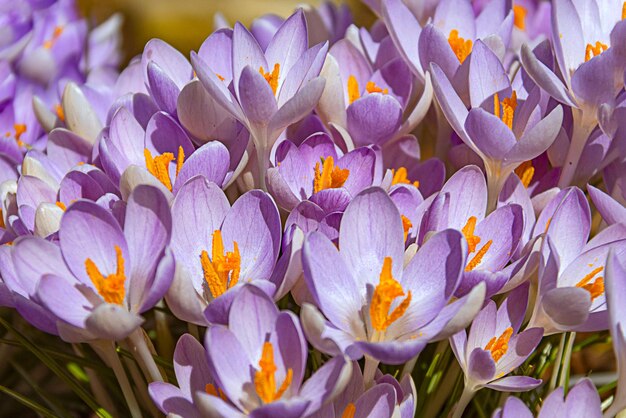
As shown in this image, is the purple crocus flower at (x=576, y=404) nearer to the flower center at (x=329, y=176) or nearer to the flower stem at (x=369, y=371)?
the flower stem at (x=369, y=371)

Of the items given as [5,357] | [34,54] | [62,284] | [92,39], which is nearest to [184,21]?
[92,39]

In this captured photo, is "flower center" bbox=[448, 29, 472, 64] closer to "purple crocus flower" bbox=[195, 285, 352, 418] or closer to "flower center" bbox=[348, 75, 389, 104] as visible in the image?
"flower center" bbox=[348, 75, 389, 104]

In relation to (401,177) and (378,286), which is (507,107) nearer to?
(401,177)

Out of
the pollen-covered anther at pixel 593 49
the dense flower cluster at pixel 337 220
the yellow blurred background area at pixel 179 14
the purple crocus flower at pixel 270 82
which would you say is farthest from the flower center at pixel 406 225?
the yellow blurred background area at pixel 179 14

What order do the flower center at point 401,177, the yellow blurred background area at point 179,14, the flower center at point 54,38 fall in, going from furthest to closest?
the yellow blurred background area at point 179,14, the flower center at point 54,38, the flower center at point 401,177

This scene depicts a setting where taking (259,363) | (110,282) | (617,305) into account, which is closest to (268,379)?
(259,363)

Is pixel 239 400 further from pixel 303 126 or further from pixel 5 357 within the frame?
pixel 5 357
